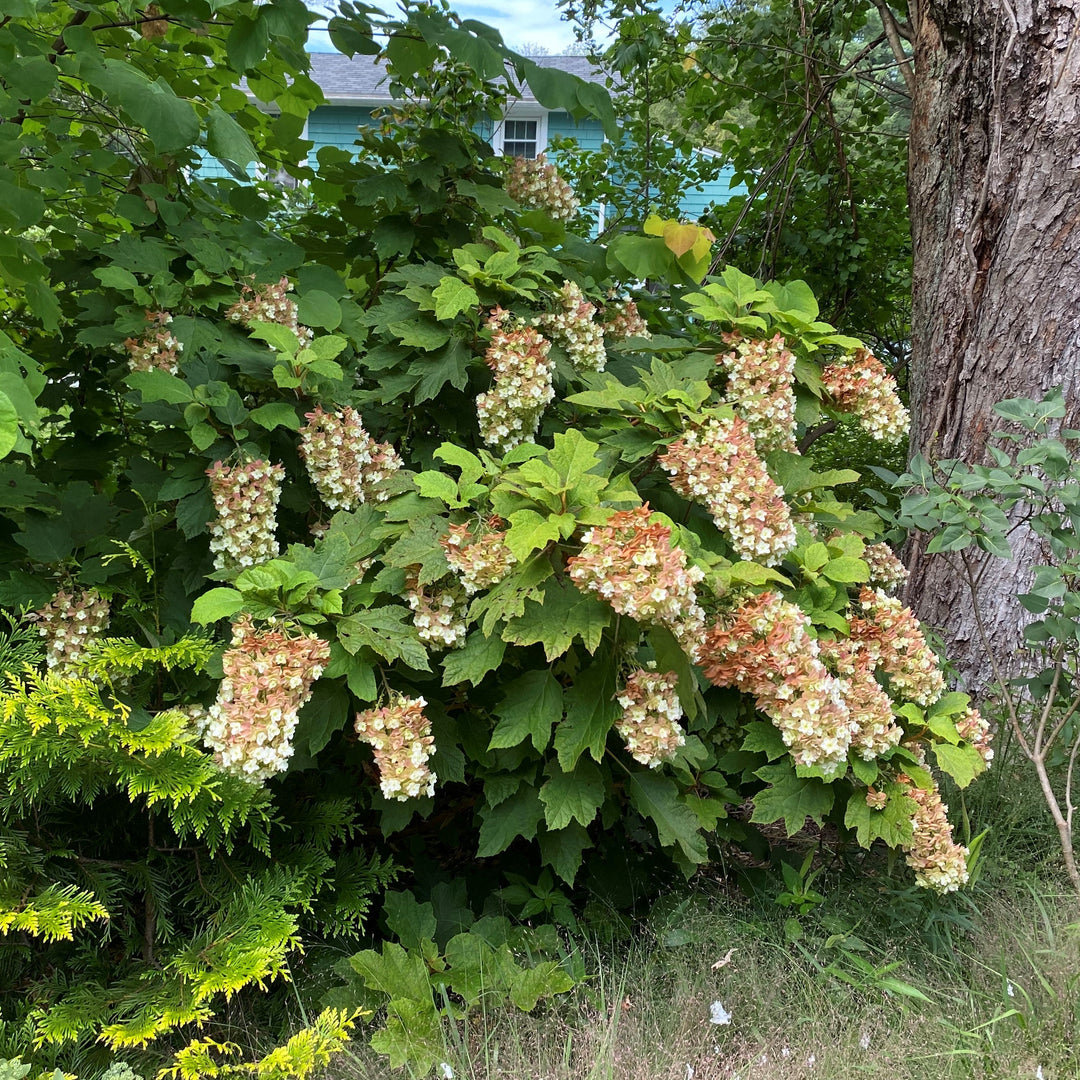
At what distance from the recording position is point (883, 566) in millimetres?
2537

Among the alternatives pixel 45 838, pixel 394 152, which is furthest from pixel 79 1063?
pixel 394 152

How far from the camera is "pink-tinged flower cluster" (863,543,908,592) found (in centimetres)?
253

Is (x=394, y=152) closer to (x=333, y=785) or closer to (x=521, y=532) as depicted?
(x=521, y=532)

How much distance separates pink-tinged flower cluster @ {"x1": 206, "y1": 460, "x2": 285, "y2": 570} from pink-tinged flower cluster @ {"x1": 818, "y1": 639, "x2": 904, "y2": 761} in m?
1.30

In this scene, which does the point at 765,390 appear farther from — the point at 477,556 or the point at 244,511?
the point at 244,511

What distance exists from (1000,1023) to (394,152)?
2.82 m

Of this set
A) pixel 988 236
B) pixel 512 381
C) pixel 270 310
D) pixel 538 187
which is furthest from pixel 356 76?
pixel 512 381

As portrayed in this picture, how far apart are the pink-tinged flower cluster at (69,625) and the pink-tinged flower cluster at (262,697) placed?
558 millimetres

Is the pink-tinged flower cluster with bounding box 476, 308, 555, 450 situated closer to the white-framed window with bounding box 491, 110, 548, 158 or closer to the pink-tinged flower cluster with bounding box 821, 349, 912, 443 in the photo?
the pink-tinged flower cluster with bounding box 821, 349, 912, 443

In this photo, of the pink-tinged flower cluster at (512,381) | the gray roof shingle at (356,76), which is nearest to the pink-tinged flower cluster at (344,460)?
the pink-tinged flower cluster at (512,381)

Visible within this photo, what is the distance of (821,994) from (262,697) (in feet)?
4.73

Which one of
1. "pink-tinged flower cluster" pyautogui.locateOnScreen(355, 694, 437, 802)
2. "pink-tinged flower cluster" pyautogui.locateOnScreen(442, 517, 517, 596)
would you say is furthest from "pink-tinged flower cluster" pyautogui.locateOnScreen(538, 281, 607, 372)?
"pink-tinged flower cluster" pyautogui.locateOnScreen(355, 694, 437, 802)

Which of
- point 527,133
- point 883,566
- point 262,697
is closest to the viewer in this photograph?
point 262,697

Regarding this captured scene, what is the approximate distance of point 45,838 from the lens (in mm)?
2143
